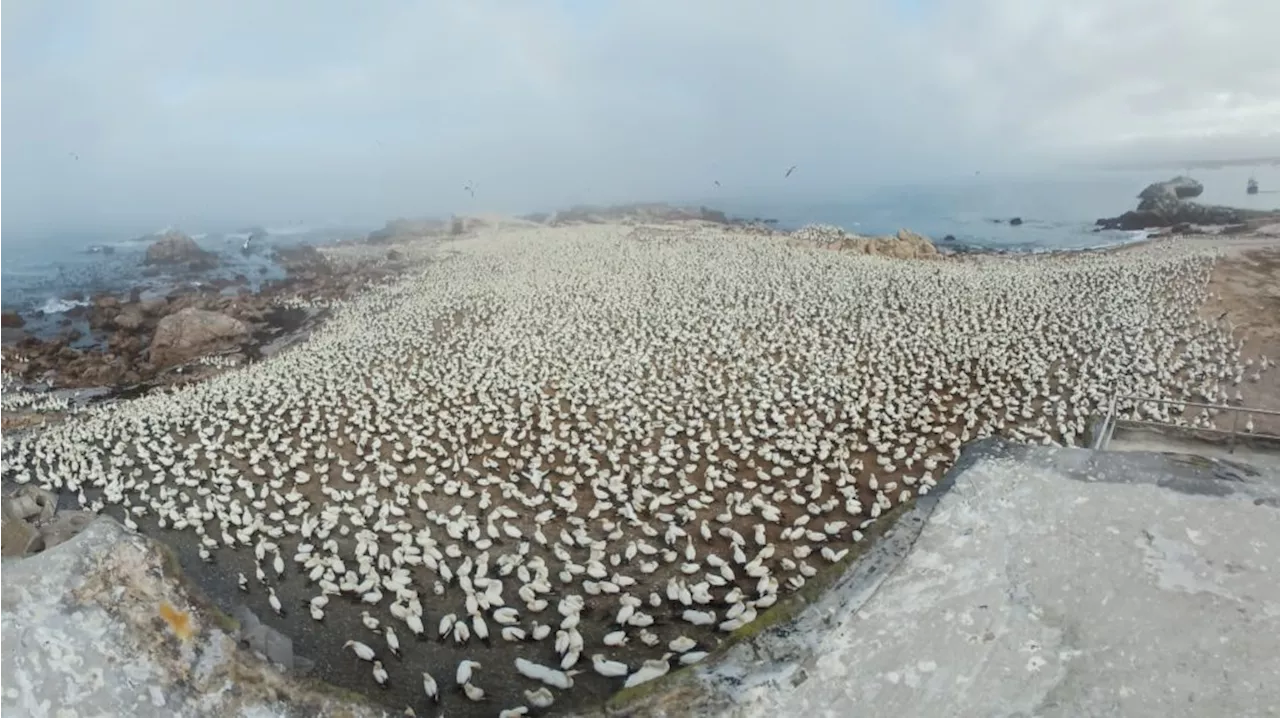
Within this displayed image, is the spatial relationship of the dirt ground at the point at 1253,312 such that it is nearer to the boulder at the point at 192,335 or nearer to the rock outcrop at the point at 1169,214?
the rock outcrop at the point at 1169,214

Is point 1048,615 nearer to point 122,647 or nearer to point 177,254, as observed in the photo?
point 122,647

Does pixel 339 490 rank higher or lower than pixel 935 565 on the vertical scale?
lower

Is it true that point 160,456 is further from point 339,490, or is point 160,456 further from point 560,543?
point 560,543

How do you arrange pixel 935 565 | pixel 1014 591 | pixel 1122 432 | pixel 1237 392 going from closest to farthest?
1. pixel 1014 591
2. pixel 935 565
3. pixel 1122 432
4. pixel 1237 392

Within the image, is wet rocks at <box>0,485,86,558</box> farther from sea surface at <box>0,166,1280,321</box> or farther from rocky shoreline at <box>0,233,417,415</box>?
sea surface at <box>0,166,1280,321</box>

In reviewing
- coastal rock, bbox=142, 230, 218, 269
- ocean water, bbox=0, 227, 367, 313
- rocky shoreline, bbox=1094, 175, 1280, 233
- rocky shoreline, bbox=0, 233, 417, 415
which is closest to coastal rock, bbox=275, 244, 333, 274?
ocean water, bbox=0, 227, 367, 313

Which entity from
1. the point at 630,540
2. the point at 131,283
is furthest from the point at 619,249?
the point at 131,283

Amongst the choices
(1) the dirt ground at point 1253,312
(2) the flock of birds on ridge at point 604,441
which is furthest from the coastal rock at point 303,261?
(1) the dirt ground at point 1253,312
